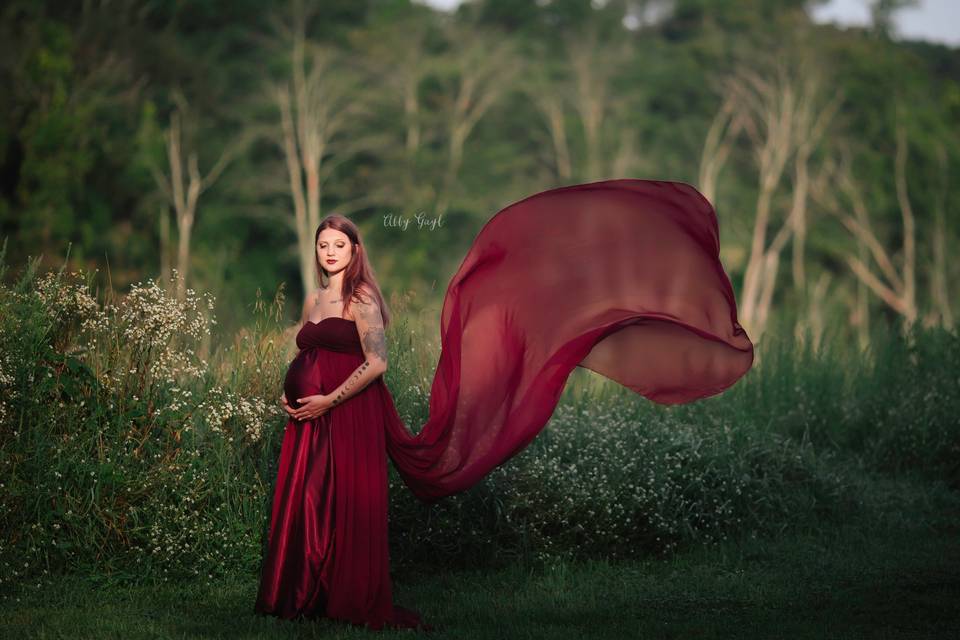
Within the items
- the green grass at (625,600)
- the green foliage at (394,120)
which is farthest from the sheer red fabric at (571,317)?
the green foliage at (394,120)

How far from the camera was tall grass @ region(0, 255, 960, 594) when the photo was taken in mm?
7152

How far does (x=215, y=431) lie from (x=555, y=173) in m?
38.5

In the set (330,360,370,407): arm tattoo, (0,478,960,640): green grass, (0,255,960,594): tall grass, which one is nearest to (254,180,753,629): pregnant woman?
(330,360,370,407): arm tattoo

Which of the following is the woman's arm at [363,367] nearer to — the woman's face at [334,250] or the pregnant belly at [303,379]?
the pregnant belly at [303,379]

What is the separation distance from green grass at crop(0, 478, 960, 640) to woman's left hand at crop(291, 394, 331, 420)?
104cm

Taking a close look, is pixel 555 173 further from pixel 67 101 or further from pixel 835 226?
pixel 67 101

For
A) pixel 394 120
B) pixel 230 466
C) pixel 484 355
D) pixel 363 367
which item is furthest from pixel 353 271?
pixel 394 120

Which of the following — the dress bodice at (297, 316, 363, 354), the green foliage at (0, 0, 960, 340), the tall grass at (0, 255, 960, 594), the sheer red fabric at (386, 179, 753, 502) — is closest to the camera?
the dress bodice at (297, 316, 363, 354)

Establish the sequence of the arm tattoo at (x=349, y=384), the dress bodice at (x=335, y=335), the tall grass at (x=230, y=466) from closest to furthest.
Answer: the arm tattoo at (x=349, y=384) → the dress bodice at (x=335, y=335) → the tall grass at (x=230, y=466)

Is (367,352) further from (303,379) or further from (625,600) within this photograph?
(625,600)

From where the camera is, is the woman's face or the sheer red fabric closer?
the woman's face

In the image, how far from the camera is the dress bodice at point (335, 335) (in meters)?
6.24

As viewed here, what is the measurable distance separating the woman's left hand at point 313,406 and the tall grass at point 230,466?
4.34 feet

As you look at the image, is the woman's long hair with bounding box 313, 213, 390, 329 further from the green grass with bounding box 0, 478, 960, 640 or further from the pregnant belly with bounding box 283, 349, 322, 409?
the green grass with bounding box 0, 478, 960, 640
